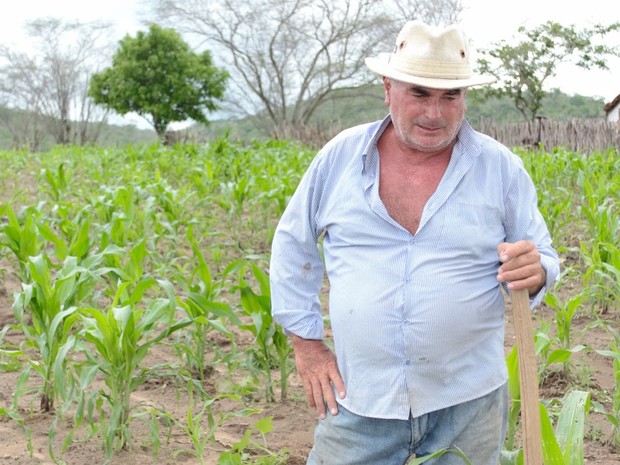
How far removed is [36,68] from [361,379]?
56.0 metres

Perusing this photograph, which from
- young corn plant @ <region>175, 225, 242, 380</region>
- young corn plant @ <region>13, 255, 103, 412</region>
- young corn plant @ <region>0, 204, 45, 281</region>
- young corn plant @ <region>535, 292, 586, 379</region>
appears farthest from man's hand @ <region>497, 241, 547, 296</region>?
young corn plant @ <region>0, 204, 45, 281</region>

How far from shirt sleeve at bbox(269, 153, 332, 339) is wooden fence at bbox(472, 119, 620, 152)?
1494cm

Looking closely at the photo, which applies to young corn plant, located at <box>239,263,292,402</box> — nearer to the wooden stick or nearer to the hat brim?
the hat brim

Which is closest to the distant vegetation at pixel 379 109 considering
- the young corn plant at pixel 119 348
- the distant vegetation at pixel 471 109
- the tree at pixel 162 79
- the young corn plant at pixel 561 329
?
the distant vegetation at pixel 471 109

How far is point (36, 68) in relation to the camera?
54.7 metres

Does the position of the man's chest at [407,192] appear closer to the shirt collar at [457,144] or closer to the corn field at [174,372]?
the shirt collar at [457,144]

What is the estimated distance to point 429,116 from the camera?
6.56 ft

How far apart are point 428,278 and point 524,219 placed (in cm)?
27

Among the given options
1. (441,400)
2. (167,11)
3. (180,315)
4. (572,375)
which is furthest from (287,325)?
(167,11)

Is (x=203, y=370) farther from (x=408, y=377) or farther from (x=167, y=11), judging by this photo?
(x=167, y=11)

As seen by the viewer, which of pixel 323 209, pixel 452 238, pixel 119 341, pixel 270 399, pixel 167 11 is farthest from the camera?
pixel 167 11

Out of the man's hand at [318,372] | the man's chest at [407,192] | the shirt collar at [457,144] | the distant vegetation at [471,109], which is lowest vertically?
the man's hand at [318,372]

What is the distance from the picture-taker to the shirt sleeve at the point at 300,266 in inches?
85.0

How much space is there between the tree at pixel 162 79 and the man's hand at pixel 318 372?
35046mm
